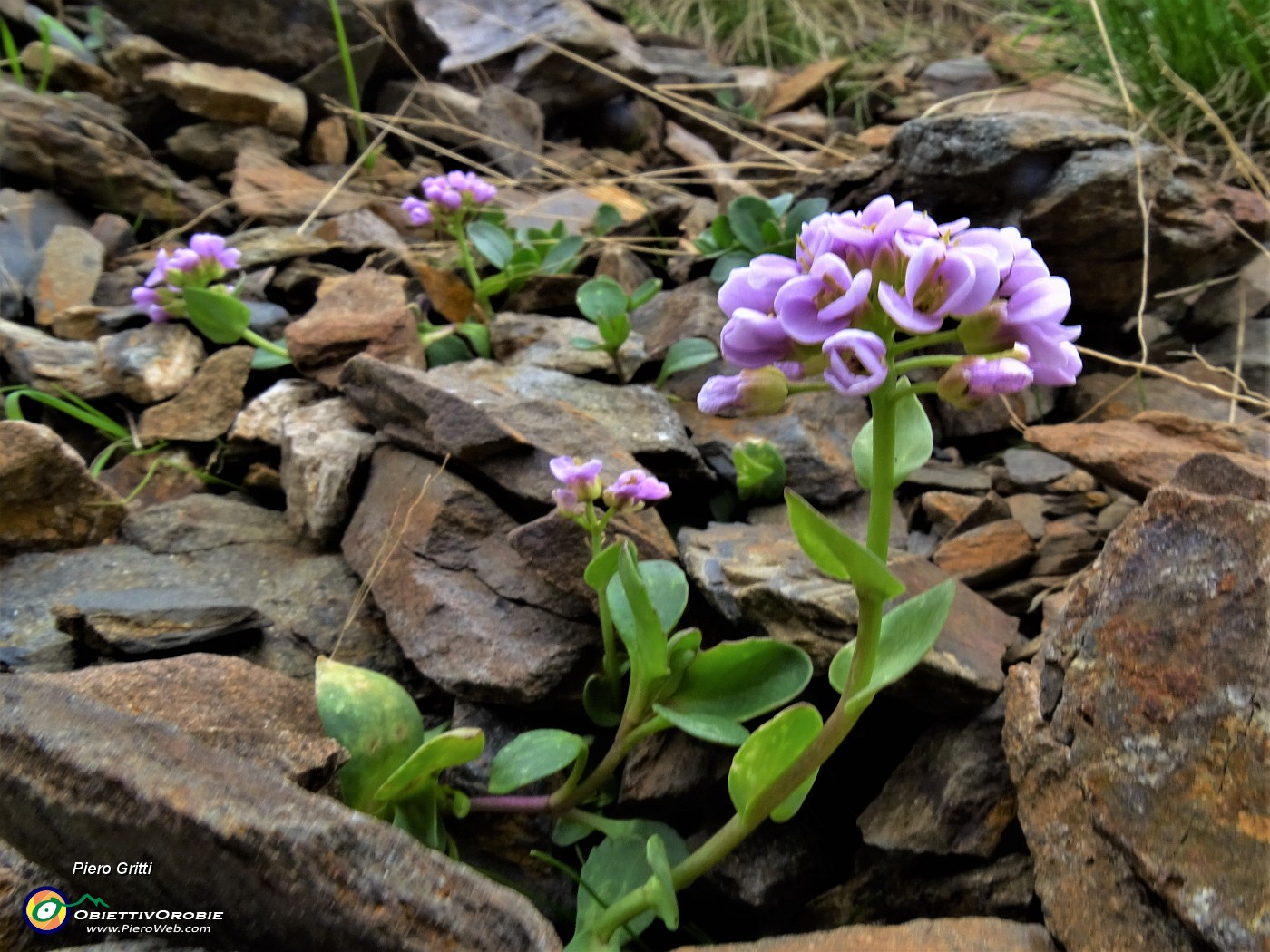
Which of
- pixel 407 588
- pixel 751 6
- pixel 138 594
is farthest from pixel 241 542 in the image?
pixel 751 6

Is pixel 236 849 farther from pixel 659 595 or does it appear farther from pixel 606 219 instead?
pixel 606 219

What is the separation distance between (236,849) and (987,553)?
48.8 inches

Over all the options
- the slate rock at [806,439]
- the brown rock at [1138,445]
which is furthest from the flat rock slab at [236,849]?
the brown rock at [1138,445]

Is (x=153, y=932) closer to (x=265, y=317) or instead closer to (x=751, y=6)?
(x=265, y=317)

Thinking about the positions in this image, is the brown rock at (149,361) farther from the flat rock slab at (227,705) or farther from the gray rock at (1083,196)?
the gray rock at (1083,196)

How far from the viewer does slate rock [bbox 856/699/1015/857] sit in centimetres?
117

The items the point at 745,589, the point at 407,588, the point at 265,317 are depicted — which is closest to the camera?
the point at 745,589

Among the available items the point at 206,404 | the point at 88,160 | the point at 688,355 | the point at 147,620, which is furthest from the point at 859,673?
the point at 88,160

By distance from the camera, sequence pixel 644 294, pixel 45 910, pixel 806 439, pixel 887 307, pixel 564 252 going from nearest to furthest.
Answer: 1. pixel 887 307
2. pixel 45 910
3. pixel 806 439
4. pixel 644 294
5. pixel 564 252

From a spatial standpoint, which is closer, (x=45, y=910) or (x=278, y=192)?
(x=45, y=910)

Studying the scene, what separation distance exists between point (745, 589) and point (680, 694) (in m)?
0.20

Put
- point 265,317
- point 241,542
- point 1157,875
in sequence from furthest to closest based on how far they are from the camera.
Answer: point 265,317 → point 241,542 → point 1157,875

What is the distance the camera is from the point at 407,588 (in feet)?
4.93

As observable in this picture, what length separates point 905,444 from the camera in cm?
106
